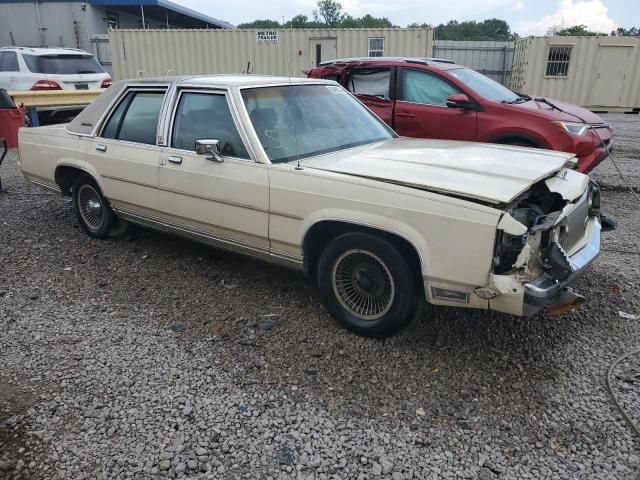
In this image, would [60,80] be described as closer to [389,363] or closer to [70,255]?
[70,255]

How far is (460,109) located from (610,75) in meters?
13.7

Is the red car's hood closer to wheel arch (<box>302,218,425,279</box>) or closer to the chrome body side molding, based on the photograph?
wheel arch (<box>302,218,425,279</box>)

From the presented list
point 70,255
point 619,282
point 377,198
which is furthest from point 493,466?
point 70,255

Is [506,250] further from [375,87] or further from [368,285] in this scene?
[375,87]

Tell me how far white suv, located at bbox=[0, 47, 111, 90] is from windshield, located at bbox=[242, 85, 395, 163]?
30.5ft

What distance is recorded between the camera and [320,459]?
8.21 feet

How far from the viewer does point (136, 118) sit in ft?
15.5

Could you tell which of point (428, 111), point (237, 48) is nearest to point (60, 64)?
point (237, 48)

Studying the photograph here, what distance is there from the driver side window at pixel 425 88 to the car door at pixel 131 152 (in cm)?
366

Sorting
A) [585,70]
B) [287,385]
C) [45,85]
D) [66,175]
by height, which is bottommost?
[287,385]

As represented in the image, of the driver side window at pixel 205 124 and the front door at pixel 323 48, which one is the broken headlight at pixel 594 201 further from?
the front door at pixel 323 48

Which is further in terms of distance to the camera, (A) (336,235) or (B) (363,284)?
(A) (336,235)

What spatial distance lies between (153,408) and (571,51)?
18537mm

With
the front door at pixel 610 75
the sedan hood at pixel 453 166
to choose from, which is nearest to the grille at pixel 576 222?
the sedan hood at pixel 453 166
